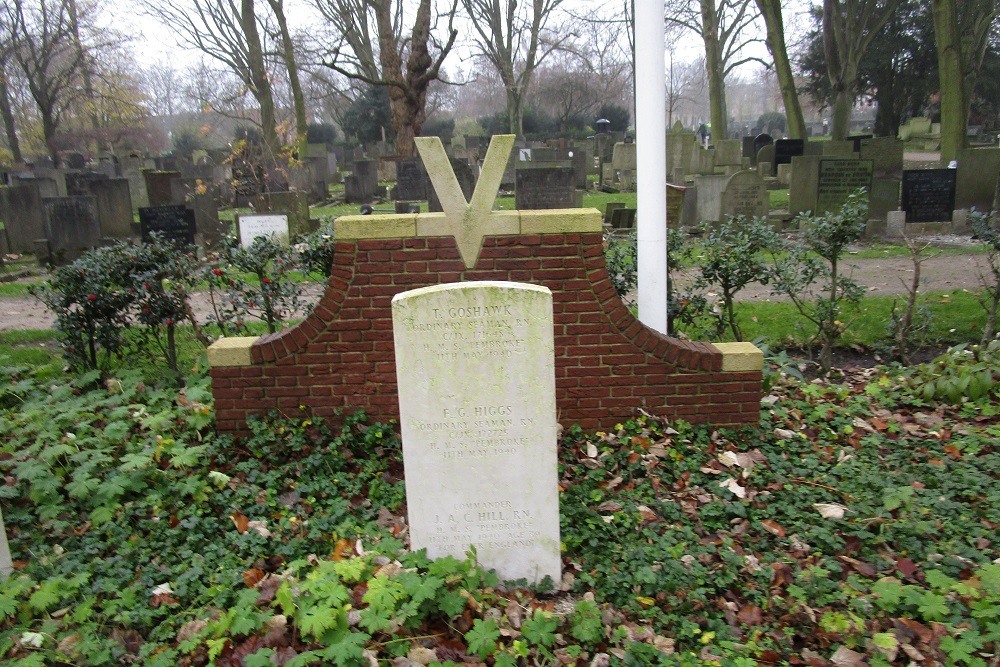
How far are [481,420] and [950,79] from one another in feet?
60.2

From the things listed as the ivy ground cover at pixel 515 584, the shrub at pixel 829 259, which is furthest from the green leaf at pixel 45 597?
the shrub at pixel 829 259

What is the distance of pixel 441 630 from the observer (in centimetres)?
365

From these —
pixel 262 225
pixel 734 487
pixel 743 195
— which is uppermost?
pixel 743 195

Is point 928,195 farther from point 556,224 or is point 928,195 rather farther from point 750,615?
point 750,615

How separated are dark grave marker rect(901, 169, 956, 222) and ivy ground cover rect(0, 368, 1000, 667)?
405 inches

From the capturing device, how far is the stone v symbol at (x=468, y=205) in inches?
201

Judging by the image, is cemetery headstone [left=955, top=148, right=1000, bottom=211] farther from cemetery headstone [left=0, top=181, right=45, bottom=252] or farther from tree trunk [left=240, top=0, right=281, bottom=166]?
tree trunk [left=240, top=0, right=281, bottom=166]

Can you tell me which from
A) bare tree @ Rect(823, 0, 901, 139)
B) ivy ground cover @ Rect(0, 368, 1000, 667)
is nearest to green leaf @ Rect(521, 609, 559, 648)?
ivy ground cover @ Rect(0, 368, 1000, 667)

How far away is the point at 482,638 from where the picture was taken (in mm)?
3441

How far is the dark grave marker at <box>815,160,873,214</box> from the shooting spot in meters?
15.4

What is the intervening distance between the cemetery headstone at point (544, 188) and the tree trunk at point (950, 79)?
877 centimetres

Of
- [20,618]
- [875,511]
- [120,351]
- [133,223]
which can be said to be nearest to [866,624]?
[875,511]

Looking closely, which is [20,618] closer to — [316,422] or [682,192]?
[316,422]

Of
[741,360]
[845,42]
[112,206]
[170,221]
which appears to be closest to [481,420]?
[741,360]
